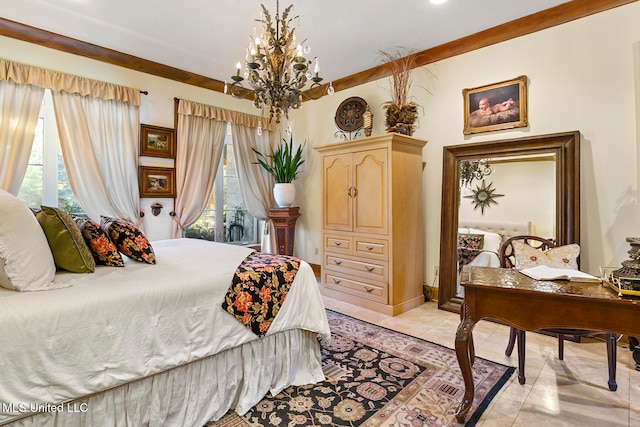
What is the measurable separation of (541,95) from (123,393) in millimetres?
3742


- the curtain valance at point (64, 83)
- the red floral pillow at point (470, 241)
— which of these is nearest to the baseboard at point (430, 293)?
the red floral pillow at point (470, 241)

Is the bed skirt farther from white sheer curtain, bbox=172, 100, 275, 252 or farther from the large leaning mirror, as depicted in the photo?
white sheer curtain, bbox=172, 100, 275, 252

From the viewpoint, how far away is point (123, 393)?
1.43 metres

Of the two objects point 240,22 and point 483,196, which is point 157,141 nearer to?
point 240,22

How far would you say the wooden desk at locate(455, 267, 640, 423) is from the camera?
53.1 inches

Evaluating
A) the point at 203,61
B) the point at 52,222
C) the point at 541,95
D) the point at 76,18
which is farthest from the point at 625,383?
the point at 76,18

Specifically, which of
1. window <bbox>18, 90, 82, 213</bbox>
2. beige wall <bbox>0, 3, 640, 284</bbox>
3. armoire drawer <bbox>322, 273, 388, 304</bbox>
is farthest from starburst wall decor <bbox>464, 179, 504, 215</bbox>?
window <bbox>18, 90, 82, 213</bbox>

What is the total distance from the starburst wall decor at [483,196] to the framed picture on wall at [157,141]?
357 centimetres

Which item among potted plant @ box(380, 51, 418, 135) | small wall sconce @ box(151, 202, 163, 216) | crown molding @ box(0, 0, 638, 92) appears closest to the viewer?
crown molding @ box(0, 0, 638, 92)

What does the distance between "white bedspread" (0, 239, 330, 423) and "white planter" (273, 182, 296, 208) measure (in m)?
2.62

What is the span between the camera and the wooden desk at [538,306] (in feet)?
4.42

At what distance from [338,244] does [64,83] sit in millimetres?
3293

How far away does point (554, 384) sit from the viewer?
198 cm

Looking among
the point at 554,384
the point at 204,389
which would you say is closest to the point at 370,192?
the point at 554,384
